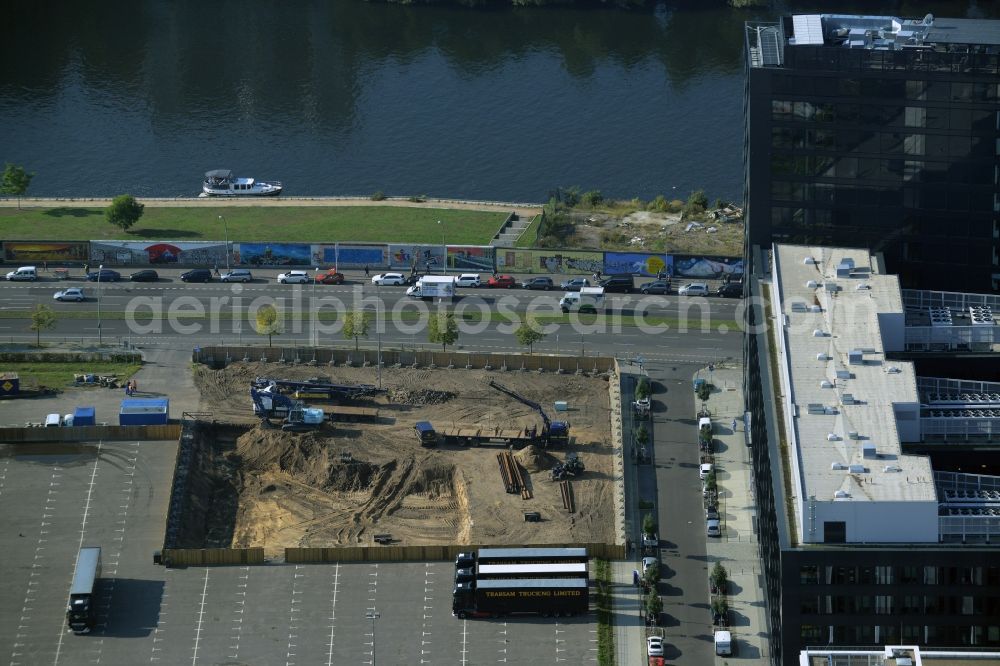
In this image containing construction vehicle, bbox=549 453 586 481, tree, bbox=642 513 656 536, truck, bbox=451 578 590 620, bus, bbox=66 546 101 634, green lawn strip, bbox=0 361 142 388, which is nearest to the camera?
truck, bbox=451 578 590 620

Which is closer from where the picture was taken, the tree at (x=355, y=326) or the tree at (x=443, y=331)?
the tree at (x=443, y=331)

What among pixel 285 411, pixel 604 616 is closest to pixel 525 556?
pixel 604 616

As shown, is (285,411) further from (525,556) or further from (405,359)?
(525,556)

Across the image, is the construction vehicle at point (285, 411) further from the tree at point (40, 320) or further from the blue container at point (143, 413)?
the tree at point (40, 320)

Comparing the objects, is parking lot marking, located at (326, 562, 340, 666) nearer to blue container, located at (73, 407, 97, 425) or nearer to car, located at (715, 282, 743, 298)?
blue container, located at (73, 407, 97, 425)

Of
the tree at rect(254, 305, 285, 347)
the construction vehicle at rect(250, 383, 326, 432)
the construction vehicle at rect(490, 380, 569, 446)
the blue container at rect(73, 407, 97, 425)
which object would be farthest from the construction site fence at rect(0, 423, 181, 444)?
the construction vehicle at rect(490, 380, 569, 446)

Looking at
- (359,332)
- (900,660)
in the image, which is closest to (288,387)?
(359,332)

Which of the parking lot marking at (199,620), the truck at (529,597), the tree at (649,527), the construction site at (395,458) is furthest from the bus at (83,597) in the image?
the tree at (649,527)
